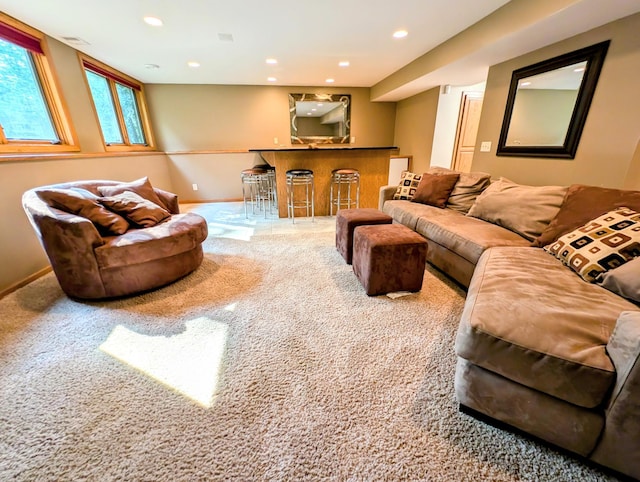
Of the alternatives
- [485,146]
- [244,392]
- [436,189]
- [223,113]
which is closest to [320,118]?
[223,113]

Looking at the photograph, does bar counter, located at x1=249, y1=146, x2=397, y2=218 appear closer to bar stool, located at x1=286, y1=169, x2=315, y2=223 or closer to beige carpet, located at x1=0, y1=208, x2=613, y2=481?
bar stool, located at x1=286, y1=169, x2=315, y2=223

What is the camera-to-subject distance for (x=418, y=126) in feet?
17.1

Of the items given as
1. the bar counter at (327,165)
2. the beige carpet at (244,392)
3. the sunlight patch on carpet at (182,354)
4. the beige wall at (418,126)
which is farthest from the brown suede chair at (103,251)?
the beige wall at (418,126)

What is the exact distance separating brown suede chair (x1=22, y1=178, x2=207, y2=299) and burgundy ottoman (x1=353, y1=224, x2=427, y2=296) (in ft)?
5.06

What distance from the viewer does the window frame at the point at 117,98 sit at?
362cm

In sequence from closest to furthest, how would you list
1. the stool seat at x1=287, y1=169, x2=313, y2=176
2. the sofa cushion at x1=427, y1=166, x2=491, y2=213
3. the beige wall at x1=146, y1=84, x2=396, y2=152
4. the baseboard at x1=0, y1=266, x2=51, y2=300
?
the baseboard at x1=0, y1=266, x2=51, y2=300 → the sofa cushion at x1=427, y1=166, x2=491, y2=213 → the stool seat at x1=287, y1=169, x2=313, y2=176 → the beige wall at x1=146, y1=84, x2=396, y2=152

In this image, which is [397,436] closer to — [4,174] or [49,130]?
[4,174]

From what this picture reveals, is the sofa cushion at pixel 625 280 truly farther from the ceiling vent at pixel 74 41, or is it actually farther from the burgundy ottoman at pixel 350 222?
the ceiling vent at pixel 74 41

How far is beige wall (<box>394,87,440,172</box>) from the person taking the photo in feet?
15.6

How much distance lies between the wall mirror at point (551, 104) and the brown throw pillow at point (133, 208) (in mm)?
4004

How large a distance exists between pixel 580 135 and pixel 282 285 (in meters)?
3.09

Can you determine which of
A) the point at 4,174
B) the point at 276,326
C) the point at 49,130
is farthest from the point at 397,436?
the point at 49,130

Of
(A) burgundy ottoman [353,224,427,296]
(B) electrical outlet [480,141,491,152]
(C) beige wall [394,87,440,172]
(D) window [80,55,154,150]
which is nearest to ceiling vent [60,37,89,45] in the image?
(D) window [80,55,154,150]

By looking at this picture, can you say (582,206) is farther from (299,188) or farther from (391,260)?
(299,188)
